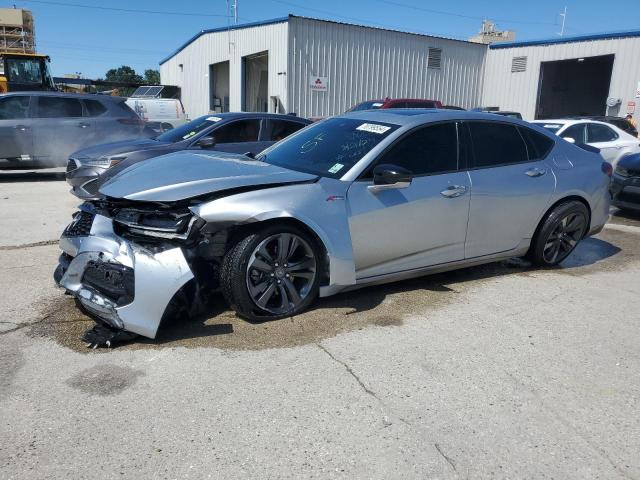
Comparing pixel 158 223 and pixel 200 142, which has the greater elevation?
pixel 200 142

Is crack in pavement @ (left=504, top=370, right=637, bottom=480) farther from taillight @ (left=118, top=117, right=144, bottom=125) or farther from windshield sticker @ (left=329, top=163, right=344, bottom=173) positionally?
taillight @ (left=118, top=117, right=144, bottom=125)

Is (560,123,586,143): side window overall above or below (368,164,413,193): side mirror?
above

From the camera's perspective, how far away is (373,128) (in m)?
4.73

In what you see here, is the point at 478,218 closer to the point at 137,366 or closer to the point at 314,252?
the point at 314,252

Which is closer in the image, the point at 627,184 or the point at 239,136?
the point at 239,136

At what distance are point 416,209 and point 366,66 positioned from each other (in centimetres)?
2023

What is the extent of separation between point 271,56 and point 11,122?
13.3 meters

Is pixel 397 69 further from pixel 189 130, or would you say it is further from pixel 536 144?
pixel 536 144

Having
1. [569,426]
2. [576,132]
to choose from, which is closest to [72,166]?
[569,426]

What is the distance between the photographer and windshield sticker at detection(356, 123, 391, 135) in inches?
183

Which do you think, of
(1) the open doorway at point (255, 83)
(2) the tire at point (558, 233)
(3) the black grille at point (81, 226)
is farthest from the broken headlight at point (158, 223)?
(1) the open doorway at point (255, 83)

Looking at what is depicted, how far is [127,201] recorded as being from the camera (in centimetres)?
385

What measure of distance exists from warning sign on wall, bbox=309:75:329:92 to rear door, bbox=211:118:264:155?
1415cm

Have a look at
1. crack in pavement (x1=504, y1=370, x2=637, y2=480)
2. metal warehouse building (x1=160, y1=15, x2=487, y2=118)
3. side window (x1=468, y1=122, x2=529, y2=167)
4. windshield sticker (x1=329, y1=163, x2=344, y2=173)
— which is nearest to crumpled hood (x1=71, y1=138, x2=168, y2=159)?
windshield sticker (x1=329, y1=163, x2=344, y2=173)
